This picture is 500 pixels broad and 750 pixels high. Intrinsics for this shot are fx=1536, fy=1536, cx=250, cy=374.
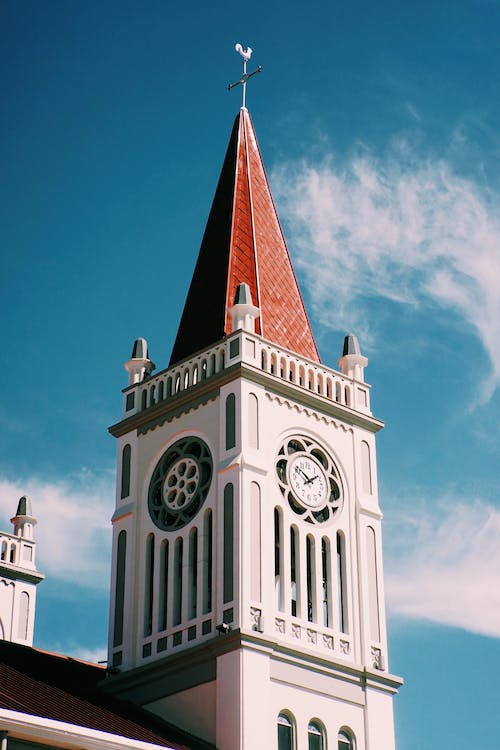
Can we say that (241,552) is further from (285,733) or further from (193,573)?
(285,733)

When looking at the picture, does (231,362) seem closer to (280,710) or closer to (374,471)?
(374,471)

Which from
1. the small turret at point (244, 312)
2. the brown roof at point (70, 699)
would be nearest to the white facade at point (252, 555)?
the small turret at point (244, 312)

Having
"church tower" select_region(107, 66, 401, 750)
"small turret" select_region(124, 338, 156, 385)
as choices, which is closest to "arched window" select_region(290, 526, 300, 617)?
"church tower" select_region(107, 66, 401, 750)

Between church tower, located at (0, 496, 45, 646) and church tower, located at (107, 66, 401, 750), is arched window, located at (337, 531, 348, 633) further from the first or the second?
church tower, located at (0, 496, 45, 646)

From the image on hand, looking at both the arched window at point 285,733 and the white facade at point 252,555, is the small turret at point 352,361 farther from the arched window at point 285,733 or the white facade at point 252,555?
the arched window at point 285,733

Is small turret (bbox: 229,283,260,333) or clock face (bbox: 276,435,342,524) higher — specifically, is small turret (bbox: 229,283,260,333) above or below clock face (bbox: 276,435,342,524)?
above

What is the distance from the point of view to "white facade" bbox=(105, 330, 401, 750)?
1590 inches

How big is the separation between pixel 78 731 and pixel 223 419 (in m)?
12.1

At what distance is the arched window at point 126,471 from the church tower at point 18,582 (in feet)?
21.7

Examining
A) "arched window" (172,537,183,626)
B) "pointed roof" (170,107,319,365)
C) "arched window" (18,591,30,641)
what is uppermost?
"pointed roof" (170,107,319,365)

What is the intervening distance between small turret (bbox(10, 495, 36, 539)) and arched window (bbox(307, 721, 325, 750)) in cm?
1471

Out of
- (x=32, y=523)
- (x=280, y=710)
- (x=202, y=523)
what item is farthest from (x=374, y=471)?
(x=32, y=523)

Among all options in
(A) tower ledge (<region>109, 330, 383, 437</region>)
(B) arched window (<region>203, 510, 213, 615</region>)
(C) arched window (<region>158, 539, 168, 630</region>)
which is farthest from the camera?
(A) tower ledge (<region>109, 330, 383, 437</region>)

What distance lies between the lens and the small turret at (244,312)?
44.9m
